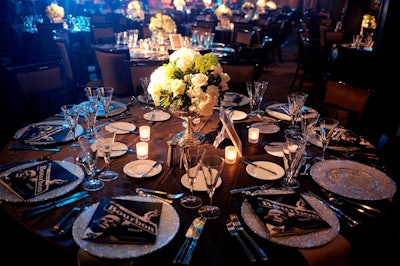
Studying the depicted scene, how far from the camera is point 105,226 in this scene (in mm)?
1008

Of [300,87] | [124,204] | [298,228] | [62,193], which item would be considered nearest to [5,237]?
[62,193]

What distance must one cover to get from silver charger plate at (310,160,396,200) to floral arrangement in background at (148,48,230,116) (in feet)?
1.98

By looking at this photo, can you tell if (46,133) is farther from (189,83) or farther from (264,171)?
(264,171)

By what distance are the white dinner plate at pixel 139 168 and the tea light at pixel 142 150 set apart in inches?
2.3

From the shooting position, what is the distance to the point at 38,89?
2410 mm

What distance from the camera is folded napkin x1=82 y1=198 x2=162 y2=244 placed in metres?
0.97

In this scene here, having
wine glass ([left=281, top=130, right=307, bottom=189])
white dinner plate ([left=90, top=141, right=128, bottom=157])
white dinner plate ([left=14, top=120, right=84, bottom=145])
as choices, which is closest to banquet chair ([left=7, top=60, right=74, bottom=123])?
white dinner plate ([left=14, top=120, right=84, bottom=145])

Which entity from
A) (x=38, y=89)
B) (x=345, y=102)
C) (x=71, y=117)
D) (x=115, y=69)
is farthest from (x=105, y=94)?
(x=345, y=102)

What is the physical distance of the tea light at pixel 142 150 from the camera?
1.49 meters

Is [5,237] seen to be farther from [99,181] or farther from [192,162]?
[192,162]

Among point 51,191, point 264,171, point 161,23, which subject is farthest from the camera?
point 161,23

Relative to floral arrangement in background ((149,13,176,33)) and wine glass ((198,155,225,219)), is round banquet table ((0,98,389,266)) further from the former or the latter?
floral arrangement in background ((149,13,176,33))

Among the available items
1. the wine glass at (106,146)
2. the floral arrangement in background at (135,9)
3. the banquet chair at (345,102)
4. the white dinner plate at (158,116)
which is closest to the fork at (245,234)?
the wine glass at (106,146)

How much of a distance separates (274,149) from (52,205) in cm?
108
